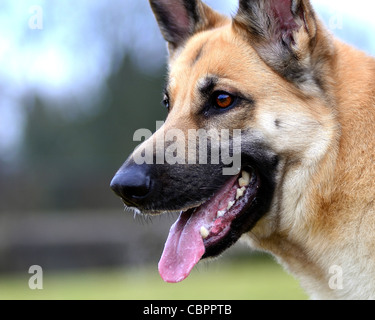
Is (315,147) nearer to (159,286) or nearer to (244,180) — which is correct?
(244,180)

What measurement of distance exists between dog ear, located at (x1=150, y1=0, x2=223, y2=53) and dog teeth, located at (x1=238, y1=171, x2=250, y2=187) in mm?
1542

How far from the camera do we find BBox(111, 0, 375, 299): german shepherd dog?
308 cm

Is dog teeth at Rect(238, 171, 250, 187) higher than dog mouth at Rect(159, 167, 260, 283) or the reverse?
higher

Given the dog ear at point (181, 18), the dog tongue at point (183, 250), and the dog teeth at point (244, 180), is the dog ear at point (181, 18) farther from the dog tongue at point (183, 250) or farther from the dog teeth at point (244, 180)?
the dog tongue at point (183, 250)

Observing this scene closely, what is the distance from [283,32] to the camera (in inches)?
134

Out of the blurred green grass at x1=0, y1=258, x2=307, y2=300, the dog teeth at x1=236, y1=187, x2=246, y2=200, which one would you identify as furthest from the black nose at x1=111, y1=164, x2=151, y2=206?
the blurred green grass at x1=0, y1=258, x2=307, y2=300

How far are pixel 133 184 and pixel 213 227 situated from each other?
0.58 meters

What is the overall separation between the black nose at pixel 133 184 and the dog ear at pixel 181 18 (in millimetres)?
1706

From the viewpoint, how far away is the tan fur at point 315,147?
3.04 metres

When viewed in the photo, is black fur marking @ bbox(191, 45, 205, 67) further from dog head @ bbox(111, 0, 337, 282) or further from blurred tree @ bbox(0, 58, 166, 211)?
blurred tree @ bbox(0, 58, 166, 211)

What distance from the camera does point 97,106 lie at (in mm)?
20828

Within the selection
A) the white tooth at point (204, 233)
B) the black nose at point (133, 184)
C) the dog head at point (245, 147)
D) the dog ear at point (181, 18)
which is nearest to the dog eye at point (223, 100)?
the dog head at point (245, 147)
